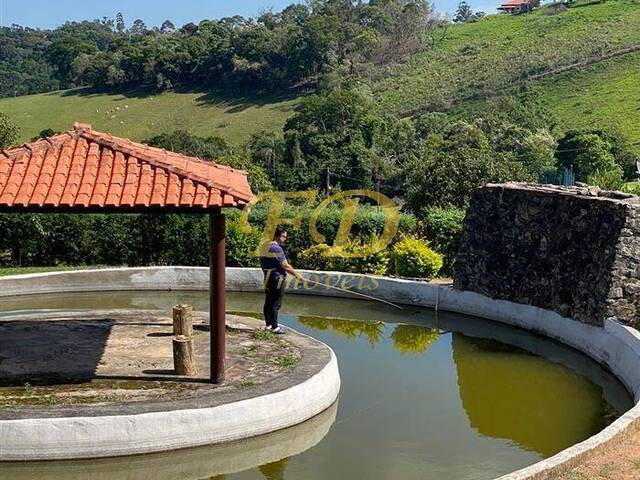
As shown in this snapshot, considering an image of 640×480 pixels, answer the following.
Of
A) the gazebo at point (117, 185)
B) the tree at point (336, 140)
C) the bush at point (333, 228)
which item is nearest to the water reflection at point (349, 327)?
the bush at point (333, 228)

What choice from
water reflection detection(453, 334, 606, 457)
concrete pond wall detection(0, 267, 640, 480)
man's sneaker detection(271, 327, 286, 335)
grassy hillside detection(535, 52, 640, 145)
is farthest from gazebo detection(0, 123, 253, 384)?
Answer: grassy hillside detection(535, 52, 640, 145)

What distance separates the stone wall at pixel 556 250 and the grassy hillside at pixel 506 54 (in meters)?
35.2

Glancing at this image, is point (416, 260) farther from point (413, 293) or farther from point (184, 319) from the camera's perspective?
point (184, 319)

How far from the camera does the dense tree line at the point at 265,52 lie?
68500mm

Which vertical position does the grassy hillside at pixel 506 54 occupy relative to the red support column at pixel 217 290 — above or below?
above

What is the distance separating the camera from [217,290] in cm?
1048

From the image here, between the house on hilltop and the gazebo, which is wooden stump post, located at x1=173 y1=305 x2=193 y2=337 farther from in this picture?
the house on hilltop

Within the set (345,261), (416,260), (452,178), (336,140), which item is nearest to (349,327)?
(416,260)

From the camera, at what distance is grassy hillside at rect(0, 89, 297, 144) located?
59281 millimetres

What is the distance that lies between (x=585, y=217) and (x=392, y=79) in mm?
55004

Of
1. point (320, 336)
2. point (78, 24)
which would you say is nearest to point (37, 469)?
point (320, 336)

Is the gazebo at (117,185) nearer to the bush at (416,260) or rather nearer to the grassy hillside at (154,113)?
the bush at (416,260)

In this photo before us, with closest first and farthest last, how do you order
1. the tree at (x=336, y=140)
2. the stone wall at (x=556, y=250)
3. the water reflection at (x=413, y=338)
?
the stone wall at (x=556, y=250) → the water reflection at (x=413, y=338) → the tree at (x=336, y=140)

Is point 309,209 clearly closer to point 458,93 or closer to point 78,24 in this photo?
point 458,93
